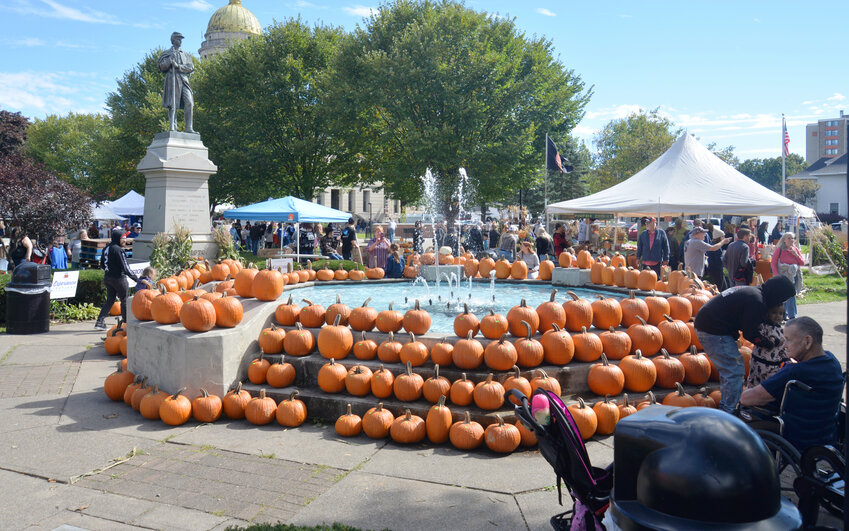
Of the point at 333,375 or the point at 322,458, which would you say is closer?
the point at 322,458

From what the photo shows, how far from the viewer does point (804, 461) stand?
147 inches

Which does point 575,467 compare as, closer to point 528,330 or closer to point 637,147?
point 528,330

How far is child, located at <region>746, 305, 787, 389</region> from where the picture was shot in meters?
5.19

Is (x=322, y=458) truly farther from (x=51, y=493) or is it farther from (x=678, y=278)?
(x=678, y=278)

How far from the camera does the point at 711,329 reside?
546cm

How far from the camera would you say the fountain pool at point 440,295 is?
888 centimetres

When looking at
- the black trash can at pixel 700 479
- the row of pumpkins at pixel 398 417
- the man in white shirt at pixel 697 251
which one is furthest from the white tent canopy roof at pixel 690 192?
the black trash can at pixel 700 479

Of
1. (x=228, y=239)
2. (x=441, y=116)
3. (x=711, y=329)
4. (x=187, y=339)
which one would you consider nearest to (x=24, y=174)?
(x=228, y=239)

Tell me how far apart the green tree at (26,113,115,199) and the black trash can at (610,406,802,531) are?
156 ft

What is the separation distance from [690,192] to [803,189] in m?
74.2

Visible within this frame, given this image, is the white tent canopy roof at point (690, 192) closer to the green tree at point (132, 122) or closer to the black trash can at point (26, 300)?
the black trash can at point (26, 300)

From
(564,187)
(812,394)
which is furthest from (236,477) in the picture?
(564,187)

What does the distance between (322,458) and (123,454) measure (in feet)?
5.79

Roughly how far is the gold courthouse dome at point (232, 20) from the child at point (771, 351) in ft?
250
